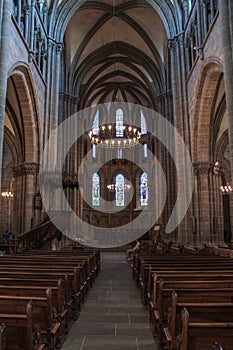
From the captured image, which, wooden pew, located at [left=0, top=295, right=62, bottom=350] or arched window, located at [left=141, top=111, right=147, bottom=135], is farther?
arched window, located at [left=141, top=111, right=147, bottom=135]

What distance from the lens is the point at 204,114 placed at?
53.9 ft

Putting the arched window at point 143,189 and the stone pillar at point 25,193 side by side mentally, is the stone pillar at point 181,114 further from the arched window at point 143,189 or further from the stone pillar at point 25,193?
the arched window at point 143,189

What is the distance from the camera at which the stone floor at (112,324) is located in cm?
478

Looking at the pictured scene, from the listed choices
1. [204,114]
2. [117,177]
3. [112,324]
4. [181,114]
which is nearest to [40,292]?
[112,324]

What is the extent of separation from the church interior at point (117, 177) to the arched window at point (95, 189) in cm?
12

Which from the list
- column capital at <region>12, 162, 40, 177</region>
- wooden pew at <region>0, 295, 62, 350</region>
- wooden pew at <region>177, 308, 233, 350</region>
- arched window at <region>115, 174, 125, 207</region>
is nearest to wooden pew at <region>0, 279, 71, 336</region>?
wooden pew at <region>0, 295, 62, 350</region>

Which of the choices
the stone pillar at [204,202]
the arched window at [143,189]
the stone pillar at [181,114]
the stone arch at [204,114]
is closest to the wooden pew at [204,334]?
the stone pillar at [204,202]

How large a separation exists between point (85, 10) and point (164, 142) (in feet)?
38.0

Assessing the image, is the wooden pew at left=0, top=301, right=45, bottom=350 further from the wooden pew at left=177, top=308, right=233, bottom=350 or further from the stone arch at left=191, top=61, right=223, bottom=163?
the stone arch at left=191, top=61, right=223, bottom=163

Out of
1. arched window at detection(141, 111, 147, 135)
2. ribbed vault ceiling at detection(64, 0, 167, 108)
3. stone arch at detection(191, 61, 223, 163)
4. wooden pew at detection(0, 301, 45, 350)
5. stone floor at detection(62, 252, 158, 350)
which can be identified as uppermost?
ribbed vault ceiling at detection(64, 0, 167, 108)

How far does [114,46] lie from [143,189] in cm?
1724

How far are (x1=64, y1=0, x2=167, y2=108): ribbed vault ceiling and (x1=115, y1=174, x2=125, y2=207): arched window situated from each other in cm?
1137

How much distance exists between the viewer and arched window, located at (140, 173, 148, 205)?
3906 centimetres

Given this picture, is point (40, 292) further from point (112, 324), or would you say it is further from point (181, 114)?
point (181, 114)
